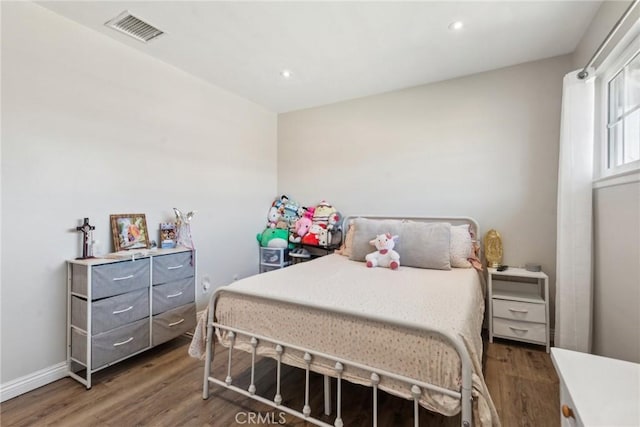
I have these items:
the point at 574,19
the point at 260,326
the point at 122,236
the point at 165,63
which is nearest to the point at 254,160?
the point at 165,63

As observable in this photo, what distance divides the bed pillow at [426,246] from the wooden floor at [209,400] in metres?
0.83

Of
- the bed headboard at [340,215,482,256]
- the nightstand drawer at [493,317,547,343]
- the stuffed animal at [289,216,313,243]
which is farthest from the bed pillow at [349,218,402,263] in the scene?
the nightstand drawer at [493,317,547,343]

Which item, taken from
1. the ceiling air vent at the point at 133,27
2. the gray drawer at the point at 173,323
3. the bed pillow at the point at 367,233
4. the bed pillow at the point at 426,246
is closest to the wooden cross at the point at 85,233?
the gray drawer at the point at 173,323

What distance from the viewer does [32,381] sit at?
6.11 feet

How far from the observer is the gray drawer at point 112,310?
1908 millimetres

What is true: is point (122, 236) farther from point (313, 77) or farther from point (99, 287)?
point (313, 77)

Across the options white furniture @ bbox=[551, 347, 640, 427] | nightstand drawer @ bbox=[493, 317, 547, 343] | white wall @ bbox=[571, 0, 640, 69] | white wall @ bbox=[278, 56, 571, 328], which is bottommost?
nightstand drawer @ bbox=[493, 317, 547, 343]

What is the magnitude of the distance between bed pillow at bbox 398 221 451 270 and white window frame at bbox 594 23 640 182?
1.06m

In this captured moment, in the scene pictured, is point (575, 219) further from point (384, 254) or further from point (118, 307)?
point (118, 307)

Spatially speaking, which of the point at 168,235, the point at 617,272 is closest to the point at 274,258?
the point at 168,235

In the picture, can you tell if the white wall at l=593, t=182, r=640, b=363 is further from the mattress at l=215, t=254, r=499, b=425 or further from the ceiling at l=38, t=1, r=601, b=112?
the ceiling at l=38, t=1, r=601, b=112

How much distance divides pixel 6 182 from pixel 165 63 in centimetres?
153

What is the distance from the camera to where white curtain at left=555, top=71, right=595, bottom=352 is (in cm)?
192

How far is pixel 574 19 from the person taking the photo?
80.3 inches
